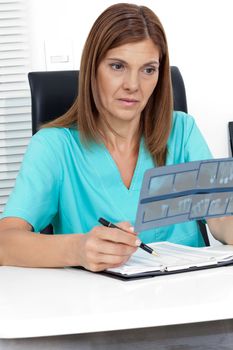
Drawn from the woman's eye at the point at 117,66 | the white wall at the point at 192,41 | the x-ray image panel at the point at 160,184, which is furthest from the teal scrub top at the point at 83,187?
the white wall at the point at 192,41

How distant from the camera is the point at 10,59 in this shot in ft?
10.2

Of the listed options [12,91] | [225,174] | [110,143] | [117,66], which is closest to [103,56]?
[117,66]

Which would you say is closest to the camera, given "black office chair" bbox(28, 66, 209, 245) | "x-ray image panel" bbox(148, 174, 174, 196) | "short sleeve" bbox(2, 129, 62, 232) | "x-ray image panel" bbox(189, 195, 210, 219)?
"x-ray image panel" bbox(148, 174, 174, 196)

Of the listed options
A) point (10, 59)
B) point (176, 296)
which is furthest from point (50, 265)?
point (10, 59)

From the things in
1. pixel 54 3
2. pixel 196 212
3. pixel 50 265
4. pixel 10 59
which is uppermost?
A: pixel 54 3

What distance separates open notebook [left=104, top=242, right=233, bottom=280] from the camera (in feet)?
5.04

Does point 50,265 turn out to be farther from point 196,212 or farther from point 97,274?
point 196,212

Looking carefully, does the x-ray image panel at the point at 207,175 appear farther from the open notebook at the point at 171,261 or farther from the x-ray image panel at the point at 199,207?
the open notebook at the point at 171,261

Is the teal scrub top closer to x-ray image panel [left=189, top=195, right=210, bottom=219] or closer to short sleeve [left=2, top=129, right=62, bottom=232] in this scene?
short sleeve [left=2, top=129, right=62, bottom=232]

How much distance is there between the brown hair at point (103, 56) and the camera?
196 centimetres

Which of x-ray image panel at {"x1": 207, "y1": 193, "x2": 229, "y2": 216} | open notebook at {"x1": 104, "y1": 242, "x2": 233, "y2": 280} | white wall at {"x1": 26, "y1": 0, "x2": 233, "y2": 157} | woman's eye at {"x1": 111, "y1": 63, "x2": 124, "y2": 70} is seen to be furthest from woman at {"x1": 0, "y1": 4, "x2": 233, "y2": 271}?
white wall at {"x1": 26, "y1": 0, "x2": 233, "y2": 157}

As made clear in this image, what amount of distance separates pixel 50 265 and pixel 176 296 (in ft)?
1.32

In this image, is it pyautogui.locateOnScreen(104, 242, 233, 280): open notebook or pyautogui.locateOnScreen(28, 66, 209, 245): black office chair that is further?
pyautogui.locateOnScreen(28, 66, 209, 245): black office chair

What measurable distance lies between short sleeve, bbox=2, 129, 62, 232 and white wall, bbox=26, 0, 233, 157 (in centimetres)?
107
